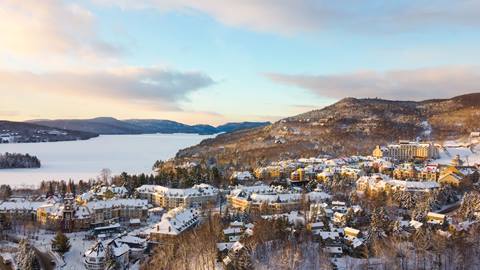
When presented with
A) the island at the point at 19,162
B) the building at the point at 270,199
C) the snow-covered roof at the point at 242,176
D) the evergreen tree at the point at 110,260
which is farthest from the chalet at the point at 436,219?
A: the island at the point at 19,162

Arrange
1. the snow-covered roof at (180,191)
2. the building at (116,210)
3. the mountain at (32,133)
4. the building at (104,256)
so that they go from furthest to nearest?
1. the mountain at (32,133)
2. the snow-covered roof at (180,191)
3. the building at (116,210)
4. the building at (104,256)

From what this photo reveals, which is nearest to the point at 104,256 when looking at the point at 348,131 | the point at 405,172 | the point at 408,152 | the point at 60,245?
the point at 60,245

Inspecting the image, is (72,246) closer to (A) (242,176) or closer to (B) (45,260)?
A: (B) (45,260)

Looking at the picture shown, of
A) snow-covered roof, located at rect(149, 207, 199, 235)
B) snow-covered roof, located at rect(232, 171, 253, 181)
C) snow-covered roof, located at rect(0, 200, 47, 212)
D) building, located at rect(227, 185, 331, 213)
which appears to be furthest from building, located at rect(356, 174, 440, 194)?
snow-covered roof, located at rect(0, 200, 47, 212)

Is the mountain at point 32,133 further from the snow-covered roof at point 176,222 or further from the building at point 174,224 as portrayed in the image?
the building at point 174,224

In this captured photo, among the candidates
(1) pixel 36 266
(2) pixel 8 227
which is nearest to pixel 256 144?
(2) pixel 8 227

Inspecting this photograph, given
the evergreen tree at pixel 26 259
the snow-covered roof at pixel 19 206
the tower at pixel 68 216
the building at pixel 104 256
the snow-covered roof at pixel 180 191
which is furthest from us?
the snow-covered roof at pixel 180 191

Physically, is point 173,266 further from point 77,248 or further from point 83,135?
point 83,135
